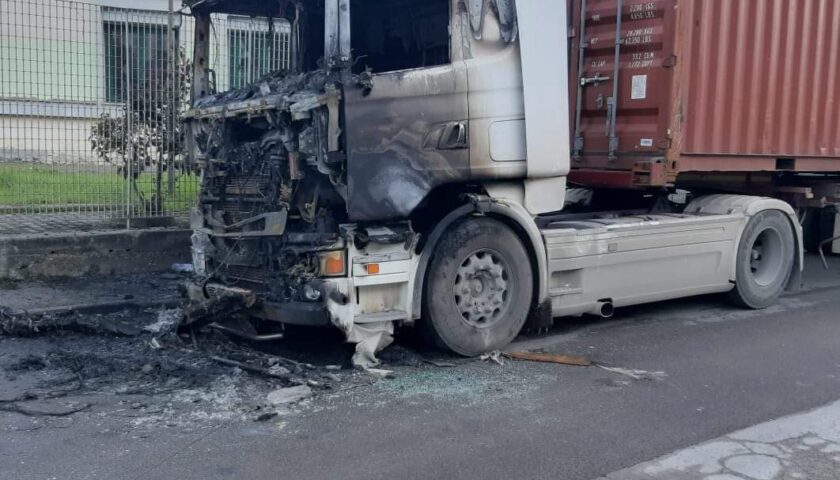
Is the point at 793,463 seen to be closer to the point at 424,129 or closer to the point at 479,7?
the point at 424,129

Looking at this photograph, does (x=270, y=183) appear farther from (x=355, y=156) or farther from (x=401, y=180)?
(x=401, y=180)

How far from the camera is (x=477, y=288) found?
6.29 metres

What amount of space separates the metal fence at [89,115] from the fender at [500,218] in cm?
332

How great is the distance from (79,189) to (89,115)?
0.83m

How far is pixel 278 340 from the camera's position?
6523mm

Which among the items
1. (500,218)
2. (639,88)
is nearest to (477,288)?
(500,218)

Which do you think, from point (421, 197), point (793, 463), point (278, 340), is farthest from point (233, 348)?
point (793, 463)

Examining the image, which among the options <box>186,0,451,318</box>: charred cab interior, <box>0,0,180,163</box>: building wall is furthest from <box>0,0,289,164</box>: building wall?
<box>186,0,451,318</box>: charred cab interior

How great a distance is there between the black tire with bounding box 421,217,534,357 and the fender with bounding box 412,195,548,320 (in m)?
0.08

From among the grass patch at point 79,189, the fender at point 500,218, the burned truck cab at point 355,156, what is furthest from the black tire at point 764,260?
the grass patch at point 79,189

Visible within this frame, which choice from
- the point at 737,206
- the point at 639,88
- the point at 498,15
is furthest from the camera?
the point at 737,206

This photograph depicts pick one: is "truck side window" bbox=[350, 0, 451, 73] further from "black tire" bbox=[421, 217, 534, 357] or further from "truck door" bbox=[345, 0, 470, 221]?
"black tire" bbox=[421, 217, 534, 357]

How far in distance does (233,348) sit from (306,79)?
211cm

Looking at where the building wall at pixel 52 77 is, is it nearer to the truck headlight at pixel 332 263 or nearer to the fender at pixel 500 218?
the truck headlight at pixel 332 263
